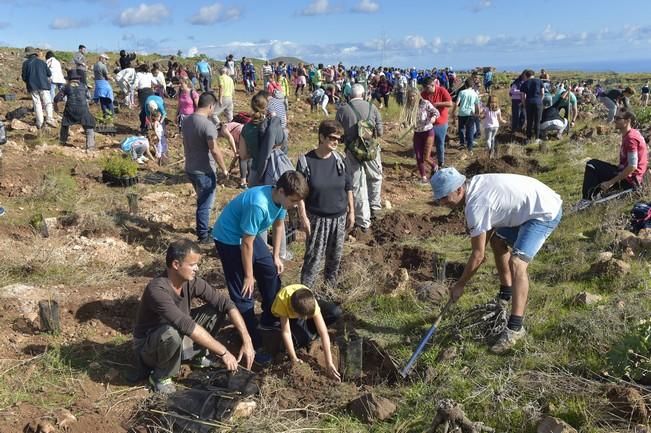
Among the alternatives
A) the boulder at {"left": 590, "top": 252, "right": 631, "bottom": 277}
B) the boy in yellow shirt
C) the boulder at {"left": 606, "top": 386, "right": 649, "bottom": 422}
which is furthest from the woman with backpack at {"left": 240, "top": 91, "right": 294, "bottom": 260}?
the boulder at {"left": 606, "top": 386, "right": 649, "bottom": 422}

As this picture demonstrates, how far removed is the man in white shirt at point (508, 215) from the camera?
3787mm

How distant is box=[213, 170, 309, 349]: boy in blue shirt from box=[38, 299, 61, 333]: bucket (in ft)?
5.03

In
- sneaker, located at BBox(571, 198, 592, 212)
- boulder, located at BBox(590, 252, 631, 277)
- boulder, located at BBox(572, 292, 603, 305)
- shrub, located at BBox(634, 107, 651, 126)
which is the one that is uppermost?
shrub, located at BBox(634, 107, 651, 126)

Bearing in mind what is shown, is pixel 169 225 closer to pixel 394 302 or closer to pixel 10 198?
pixel 10 198

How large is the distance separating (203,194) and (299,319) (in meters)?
2.82

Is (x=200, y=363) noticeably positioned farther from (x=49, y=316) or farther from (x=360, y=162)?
(x=360, y=162)

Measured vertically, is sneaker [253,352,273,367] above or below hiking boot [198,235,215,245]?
below

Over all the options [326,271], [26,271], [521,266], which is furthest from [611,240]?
[26,271]

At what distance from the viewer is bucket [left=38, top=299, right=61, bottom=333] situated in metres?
4.64

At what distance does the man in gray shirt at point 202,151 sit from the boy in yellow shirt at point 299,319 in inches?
107

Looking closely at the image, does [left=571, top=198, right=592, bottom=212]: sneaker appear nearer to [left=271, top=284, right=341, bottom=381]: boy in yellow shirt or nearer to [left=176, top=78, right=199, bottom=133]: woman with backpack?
[left=271, top=284, right=341, bottom=381]: boy in yellow shirt

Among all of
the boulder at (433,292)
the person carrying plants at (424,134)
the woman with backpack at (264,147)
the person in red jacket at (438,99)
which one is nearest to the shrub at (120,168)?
the woman with backpack at (264,147)

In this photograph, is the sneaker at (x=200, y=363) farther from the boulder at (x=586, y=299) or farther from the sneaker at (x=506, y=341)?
the boulder at (x=586, y=299)

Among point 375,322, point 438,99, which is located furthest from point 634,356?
point 438,99
